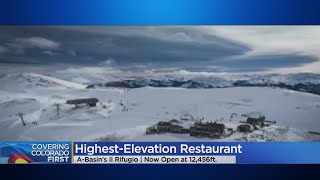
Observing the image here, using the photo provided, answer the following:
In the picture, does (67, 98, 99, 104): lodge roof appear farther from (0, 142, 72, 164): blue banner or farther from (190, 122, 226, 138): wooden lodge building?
(190, 122, 226, 138): wooden lodge building

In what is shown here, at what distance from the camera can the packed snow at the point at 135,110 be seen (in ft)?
11.5

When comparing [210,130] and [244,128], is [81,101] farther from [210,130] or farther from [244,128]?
[244,128]

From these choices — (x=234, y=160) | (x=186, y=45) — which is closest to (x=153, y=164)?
(x=234, y=160)

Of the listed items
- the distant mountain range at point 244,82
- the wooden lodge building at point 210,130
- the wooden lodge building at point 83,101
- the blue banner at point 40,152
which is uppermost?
the distant mountain range at point 244,82

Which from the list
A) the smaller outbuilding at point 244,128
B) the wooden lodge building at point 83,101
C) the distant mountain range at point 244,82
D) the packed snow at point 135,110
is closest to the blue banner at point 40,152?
the packed snow at point 135,110

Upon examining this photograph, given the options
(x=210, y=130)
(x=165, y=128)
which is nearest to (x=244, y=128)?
(x=210, y=130)

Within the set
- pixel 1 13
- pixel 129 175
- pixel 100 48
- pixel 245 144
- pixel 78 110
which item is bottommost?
pixel 129 175

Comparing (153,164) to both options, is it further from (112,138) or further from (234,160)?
(234,160)

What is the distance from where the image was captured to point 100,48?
3490 millimetres

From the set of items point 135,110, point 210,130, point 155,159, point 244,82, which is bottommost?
point 155,159

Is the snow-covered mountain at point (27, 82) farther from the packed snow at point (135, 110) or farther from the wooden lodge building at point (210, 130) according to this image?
the wooden lodge building at point (210, 130)

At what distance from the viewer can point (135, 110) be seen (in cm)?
359

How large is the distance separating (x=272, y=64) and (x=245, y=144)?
2.40ft

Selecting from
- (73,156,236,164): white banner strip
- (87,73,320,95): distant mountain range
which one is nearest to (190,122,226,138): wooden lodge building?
(73,156,236,164): white banner strip
